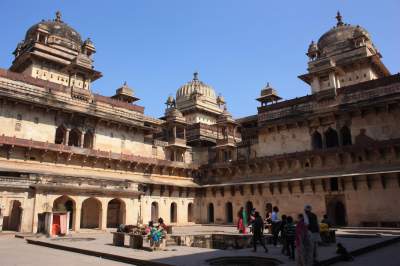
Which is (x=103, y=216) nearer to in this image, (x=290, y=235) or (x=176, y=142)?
(x=176, y=142)

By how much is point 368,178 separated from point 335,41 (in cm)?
2367

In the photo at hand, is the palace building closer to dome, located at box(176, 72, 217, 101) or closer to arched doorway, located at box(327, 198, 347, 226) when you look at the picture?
arched doorway, located at box(327, 198, 347, 226)

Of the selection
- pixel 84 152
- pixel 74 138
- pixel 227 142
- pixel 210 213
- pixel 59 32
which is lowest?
pixel 210 213

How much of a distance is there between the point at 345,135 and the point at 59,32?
3748 cm

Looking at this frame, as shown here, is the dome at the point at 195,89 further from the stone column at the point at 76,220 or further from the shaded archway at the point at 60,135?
the stone column at the point at 76,220

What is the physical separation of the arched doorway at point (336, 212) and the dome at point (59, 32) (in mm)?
36770

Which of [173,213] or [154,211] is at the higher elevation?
[154,211]

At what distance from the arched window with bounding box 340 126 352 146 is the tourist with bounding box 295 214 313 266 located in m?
25.0

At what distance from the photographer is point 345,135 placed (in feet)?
106

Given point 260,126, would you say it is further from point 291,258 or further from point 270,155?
point 291,258

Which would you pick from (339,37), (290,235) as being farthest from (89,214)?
(339,37)

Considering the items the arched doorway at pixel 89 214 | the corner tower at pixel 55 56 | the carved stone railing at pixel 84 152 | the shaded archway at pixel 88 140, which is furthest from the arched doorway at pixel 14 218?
the corner tower at pixel 55 56

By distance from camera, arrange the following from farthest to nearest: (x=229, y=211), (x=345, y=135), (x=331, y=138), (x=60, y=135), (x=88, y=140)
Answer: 1. (x=229, y=211)
2. (x=331, y=138)
3. (x=88, y=140)
4. (x=345, y=135)
5. (x=60, y=135)

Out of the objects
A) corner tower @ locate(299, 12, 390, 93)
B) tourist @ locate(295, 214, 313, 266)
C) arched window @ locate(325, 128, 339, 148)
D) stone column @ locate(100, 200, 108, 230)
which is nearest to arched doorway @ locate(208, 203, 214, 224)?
arched window @ locate(325, 128, 339, 148)
